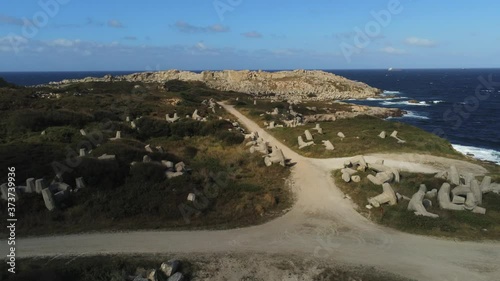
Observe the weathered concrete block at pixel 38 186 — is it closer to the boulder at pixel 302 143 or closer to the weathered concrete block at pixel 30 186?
the weathered concrete block at pixel 30 186

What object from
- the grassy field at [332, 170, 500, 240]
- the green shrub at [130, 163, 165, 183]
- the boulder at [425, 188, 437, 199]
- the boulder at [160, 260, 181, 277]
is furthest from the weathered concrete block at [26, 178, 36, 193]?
the boulder at [425, 188, 437, 199]

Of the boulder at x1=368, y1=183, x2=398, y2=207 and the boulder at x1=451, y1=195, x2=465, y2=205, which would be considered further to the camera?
the boulder at x1=368, y1=183, x2=398, y2=207

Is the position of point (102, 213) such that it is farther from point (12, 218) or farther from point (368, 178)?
point (368, 178)

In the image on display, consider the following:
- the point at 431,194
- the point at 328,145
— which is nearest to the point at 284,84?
the point at 328,145

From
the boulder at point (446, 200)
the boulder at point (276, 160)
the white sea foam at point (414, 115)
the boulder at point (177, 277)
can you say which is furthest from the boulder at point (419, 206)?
the white sea foam at point (414, 115)

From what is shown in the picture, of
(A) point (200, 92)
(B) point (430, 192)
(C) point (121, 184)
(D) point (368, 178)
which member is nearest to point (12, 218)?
(C) point (121, 184)

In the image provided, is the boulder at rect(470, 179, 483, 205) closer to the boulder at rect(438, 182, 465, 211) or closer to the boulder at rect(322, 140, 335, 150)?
the boulder at rect(438, 182, 465, 211)

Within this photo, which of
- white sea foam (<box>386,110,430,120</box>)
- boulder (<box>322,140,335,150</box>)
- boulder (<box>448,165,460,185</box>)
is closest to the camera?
boulder (<box>448,165,460,185</box>)
